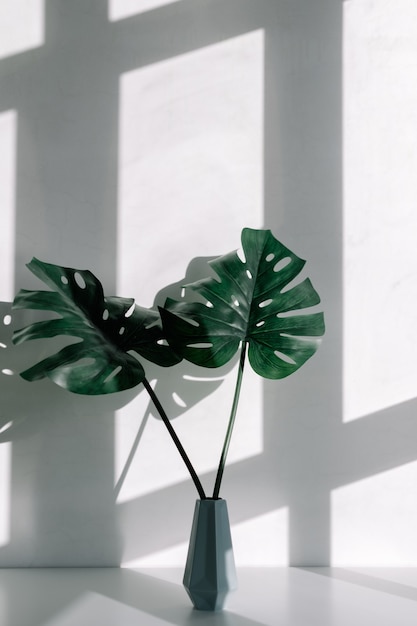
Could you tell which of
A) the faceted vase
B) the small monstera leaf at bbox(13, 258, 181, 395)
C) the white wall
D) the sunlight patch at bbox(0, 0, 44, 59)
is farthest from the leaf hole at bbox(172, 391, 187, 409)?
the sunlight patch at bbox(0, 0, 44, 59)

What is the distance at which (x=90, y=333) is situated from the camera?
1145mm

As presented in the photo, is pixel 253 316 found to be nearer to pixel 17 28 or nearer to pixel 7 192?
pixel 7 192

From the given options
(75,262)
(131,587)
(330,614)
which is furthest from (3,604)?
(75,262)

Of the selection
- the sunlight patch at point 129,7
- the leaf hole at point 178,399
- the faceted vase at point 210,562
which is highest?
the sunlight patch at point 129,7

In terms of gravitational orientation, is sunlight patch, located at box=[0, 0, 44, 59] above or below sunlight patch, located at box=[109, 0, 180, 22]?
below

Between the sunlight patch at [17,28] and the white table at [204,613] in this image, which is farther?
the sunlight patch at [17,28]

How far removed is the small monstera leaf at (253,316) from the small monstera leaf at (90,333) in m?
0.07

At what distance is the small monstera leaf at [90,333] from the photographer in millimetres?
1094

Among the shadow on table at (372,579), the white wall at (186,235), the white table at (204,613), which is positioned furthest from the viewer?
the white wall at (186,235)

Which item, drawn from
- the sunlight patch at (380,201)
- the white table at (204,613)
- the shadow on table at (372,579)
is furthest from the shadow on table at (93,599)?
the sunlight patch at (380,201)

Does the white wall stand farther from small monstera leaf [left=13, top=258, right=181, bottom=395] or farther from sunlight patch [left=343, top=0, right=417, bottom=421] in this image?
small monstera leaf [left=13, top=258, right=181, bottom=395]

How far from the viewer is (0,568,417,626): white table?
1063 mm

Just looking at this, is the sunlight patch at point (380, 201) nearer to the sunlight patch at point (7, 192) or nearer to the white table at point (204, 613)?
the white table at point (204, 613)

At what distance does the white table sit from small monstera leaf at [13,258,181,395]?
394 mm
